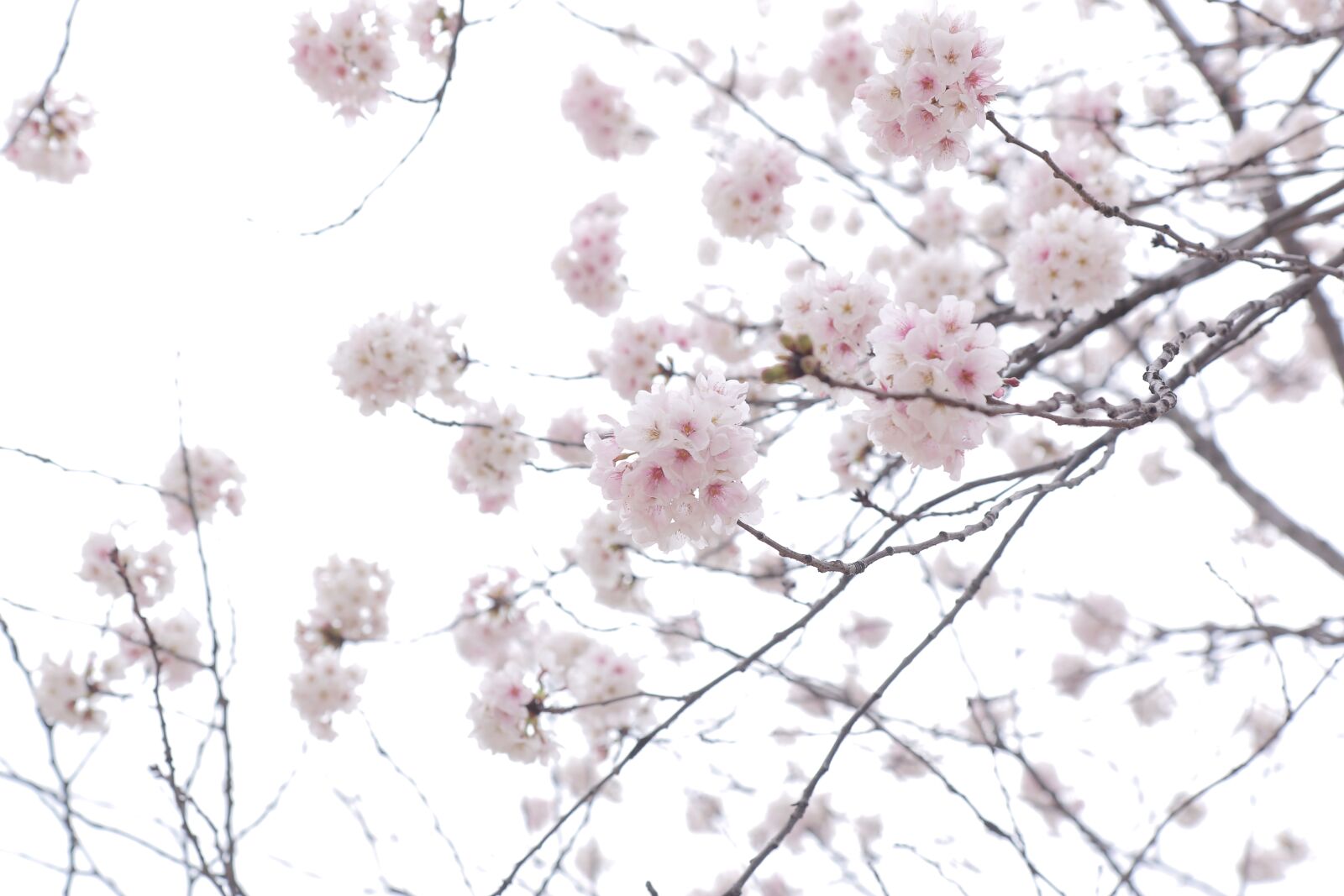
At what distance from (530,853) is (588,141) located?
5.21 metres

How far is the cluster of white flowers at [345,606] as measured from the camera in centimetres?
453

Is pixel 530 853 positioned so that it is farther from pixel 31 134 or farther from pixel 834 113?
pixel 834 113

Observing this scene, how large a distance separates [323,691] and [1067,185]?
14.2ft

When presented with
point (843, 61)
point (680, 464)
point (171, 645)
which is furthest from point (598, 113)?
point (680, 464)

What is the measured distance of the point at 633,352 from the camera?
4.41 meters

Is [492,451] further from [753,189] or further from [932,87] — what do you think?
[932,87]

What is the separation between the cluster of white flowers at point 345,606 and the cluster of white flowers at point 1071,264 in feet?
11.5

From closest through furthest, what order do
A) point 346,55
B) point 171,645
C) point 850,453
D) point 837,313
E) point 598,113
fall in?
point 837,313 → point 850,453 → point 346,55 → point 171,645 → point 598,113

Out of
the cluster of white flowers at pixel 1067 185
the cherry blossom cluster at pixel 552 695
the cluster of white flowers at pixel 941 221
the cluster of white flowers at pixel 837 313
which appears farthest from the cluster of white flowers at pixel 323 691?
the cluster of white flowers at pixel 941 221

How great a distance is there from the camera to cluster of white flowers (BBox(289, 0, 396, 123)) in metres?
3.98

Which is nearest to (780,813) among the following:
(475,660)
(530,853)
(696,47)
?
(475,660)

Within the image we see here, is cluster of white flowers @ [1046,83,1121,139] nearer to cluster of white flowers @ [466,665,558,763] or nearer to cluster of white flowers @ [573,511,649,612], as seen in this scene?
A: cluster of white flowers @ [573,511,649,612]

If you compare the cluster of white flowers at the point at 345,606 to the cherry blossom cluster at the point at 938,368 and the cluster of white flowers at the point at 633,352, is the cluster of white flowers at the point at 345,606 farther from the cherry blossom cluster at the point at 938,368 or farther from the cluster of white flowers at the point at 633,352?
the cherry blossom cluster at the point at 938,368

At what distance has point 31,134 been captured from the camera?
4.52 metres
